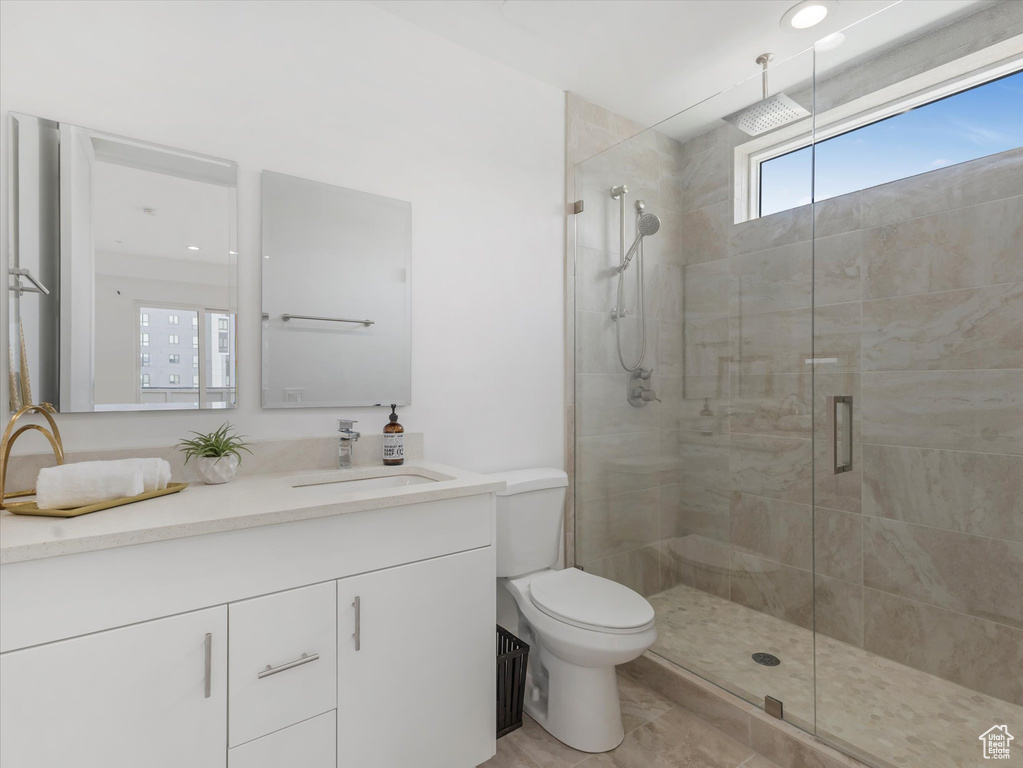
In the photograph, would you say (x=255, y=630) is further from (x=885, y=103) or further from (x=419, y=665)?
(x=885, y=103)

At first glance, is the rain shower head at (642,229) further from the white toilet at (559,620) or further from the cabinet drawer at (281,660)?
the cabinet drawer at (281,660)

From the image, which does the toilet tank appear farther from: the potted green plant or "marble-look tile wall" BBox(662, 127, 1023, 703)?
the potted green plant

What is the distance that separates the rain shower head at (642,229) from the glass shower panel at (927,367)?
0.60m

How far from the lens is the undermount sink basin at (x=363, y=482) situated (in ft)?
5.19

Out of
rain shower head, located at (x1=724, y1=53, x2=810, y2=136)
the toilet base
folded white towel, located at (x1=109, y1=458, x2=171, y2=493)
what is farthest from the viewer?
rain shower head, located at (x1=724, y1=53, x2=810, y2=136)

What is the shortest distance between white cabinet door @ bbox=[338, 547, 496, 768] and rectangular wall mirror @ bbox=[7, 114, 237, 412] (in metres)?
0.79

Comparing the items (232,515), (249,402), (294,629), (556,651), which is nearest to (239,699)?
(294,629)

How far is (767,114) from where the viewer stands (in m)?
1.83

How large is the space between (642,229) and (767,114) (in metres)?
0.58

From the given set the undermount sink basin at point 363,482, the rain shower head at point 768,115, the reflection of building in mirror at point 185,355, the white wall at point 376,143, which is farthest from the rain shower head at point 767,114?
the reflection of building in mirror at point 185,355

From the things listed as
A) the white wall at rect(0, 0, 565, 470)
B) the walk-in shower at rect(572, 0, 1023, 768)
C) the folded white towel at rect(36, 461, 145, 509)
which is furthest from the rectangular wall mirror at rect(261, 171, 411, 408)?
the walk-in shower at rect(572, 0, 1023, 768)

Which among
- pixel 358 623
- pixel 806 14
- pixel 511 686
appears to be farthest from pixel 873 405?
pixel 358 623

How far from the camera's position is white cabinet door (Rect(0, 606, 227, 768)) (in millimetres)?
927

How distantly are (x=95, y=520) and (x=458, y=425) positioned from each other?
→ 120 cm
